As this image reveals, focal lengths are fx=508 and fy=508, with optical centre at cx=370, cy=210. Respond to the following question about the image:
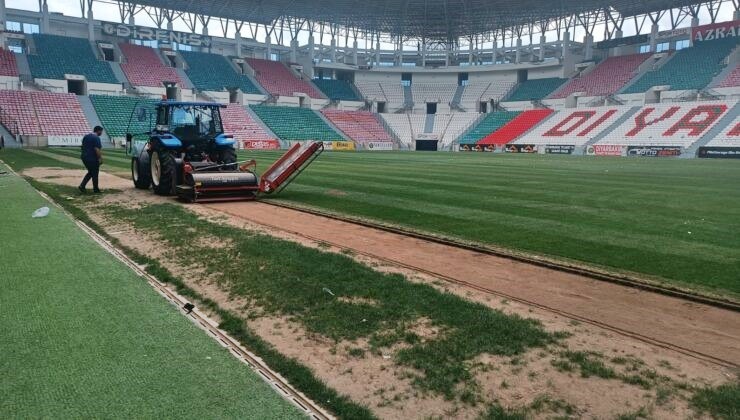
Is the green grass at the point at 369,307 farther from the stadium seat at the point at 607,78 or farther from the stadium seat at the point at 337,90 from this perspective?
the stadium seat at the point at 337,90

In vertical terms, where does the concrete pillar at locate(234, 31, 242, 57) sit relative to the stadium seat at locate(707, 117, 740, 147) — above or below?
above

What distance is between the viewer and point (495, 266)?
6871 mm

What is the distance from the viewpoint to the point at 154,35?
61.8m

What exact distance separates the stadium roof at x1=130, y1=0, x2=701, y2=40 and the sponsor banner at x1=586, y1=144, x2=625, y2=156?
837 inches

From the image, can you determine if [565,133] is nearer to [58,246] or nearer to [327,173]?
[327,173]

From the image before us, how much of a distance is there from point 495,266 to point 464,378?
3.39 meters

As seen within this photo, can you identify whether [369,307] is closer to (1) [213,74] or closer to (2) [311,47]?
(1) [213,74]

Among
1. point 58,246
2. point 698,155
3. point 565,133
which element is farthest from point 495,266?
point 565,133

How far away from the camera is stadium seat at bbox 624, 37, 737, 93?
5241 centimetres

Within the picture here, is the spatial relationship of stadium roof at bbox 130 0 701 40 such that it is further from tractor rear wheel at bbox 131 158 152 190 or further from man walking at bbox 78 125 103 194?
man walking at bbox 78 125 103 194

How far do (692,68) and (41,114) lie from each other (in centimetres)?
6469

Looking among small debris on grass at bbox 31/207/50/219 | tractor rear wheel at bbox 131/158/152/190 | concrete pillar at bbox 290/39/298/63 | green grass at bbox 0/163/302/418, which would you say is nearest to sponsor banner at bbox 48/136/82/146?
tractor rear wheel at bbox 131/158/152/190

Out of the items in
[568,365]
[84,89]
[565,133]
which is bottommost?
[568,365]

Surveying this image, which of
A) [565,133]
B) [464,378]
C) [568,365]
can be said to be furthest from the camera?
[565,133]
